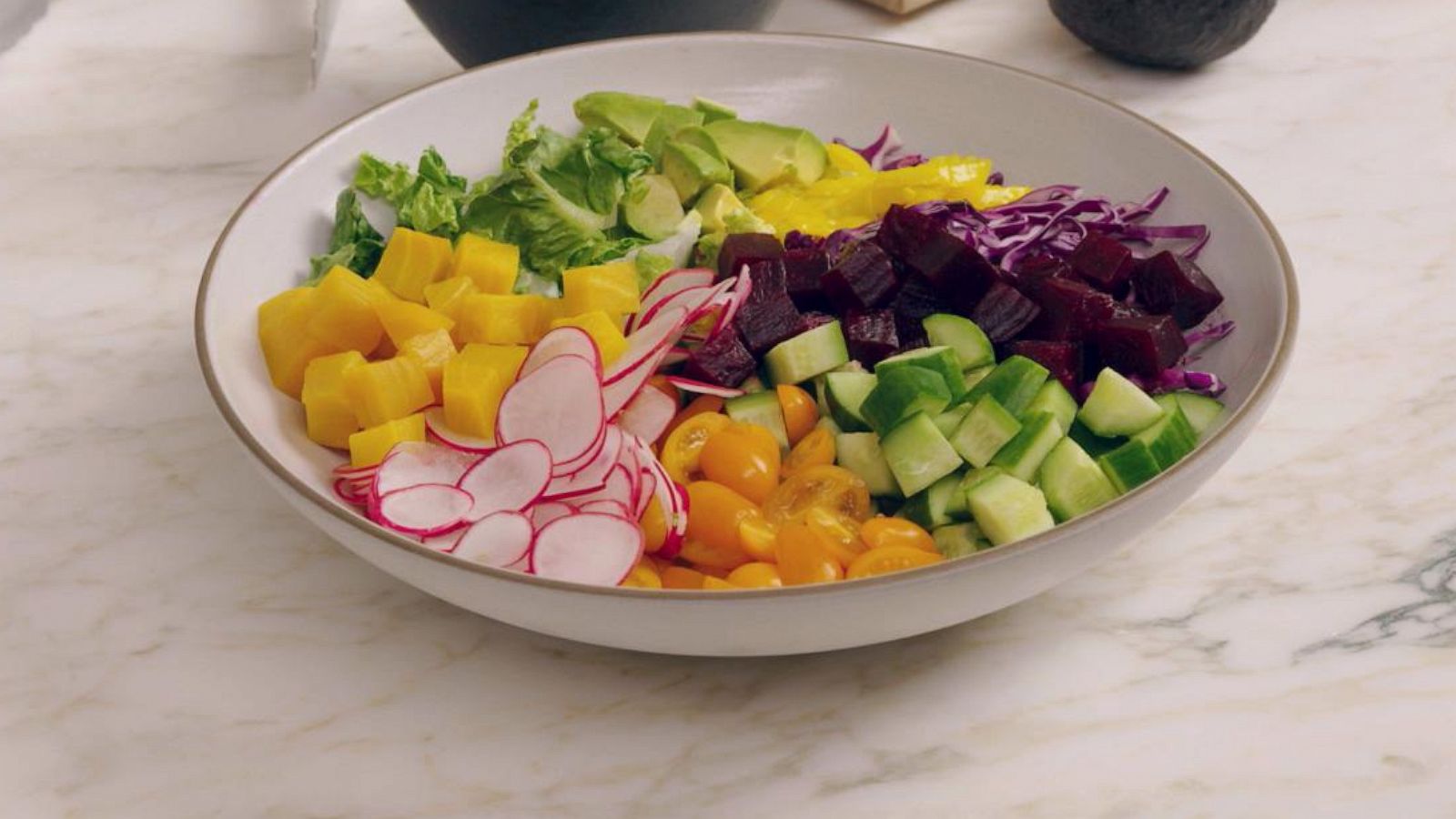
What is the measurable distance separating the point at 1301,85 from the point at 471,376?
191cm

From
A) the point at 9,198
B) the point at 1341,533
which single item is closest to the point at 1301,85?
the point at 1341,533

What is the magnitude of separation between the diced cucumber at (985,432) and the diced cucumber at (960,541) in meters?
0.08

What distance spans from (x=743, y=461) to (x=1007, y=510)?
0.30 m

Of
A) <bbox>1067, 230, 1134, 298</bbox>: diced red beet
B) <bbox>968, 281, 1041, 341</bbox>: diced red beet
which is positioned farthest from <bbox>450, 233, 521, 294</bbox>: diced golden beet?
<bbox>1067, 230, 1134, 298</bbox>: diced red beet

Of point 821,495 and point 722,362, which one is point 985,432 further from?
point 722,362

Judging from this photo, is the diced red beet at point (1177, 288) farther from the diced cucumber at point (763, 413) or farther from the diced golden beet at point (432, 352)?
the diced golden beet at point (432, 352)

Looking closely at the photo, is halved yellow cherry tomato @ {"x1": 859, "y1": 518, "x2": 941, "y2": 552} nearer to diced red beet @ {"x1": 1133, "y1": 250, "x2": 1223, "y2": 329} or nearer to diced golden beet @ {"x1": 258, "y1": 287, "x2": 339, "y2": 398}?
diced red beet @ {"x1": 1133, "y1": 250, "x2": 1223, "y2": 329}

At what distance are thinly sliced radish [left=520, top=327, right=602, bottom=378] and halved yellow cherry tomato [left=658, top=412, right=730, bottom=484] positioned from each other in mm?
128

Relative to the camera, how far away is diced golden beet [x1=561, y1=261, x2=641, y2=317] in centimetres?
185

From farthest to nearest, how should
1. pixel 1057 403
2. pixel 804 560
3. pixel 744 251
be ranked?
pixel 744 251 < pixel 1057 403 < pixel 804 560

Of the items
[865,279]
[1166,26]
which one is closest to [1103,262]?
[865,279]

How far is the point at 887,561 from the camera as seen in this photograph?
1528 millimetres

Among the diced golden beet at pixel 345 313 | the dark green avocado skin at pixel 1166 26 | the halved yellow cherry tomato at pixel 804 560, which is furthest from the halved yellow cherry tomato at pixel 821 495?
the dark green avocado skin at pixel 1166 26

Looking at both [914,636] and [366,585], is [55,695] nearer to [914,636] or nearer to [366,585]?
[366,585]
